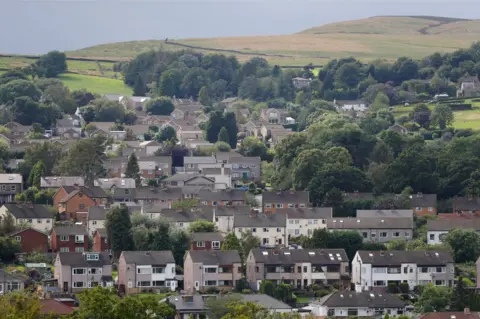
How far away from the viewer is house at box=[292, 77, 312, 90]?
14462 cm

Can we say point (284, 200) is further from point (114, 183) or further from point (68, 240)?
point (68, 240)

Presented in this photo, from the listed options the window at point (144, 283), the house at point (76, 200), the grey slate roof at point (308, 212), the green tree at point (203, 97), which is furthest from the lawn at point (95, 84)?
the window at point (144, 283)

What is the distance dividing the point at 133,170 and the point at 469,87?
46.0 m

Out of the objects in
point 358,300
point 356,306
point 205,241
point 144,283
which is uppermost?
point 205,241

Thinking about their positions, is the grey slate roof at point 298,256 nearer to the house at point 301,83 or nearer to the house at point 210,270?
the house at point 210,270

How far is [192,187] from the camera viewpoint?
3615 inches

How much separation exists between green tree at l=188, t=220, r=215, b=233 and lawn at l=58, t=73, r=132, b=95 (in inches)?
2462

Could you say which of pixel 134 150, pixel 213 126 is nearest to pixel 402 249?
pixel 134 150

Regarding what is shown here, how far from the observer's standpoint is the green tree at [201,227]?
255ft

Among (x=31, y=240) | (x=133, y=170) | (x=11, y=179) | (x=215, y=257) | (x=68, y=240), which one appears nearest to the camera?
(x=215, y=257)

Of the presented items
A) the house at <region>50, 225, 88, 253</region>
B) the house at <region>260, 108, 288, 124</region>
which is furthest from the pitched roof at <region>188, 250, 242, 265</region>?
the house at <region>260, 108, 288, 124</region>

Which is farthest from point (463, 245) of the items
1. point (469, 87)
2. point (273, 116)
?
point (469, 87)

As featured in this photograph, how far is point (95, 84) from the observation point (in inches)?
5743

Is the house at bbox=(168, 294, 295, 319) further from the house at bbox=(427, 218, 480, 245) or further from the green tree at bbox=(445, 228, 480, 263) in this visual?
the house at bbox=(427, 218, 480, 245)
